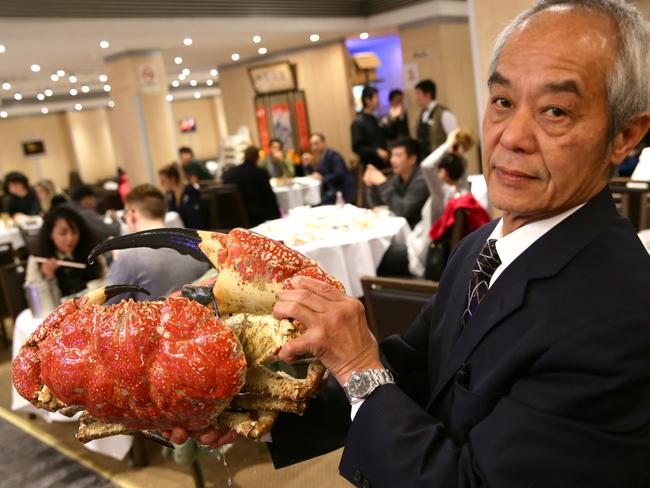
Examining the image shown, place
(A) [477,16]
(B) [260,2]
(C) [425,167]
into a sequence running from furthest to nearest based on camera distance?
(B) [260,2] < (C) [425,167] < (A) [477,16]

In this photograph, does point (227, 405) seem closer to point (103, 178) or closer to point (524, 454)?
point (524, 454)

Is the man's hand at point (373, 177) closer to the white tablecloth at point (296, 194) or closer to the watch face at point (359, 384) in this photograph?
the white tablecloth at point (296, 194)

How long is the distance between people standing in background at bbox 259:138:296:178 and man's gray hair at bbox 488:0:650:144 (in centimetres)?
909

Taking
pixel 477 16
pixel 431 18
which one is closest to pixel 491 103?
pixel 477 16

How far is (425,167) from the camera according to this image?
15.3 ft

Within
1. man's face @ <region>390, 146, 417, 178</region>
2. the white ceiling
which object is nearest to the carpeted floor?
man's face @ <region>390, 146, 417, 178</region>

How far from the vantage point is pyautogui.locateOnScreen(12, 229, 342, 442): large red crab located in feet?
2.71

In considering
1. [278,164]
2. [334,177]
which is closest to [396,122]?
[278,164]

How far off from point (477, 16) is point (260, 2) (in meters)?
7.29

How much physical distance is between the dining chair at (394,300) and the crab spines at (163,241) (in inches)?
63.3

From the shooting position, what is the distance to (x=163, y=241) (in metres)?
0.90

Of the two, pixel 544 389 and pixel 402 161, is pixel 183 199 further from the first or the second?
pixel 544 389

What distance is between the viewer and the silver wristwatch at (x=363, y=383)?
0.93 metres

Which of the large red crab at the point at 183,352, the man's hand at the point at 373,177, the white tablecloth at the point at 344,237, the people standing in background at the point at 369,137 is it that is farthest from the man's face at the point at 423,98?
the large red crab at the point at 183,352
